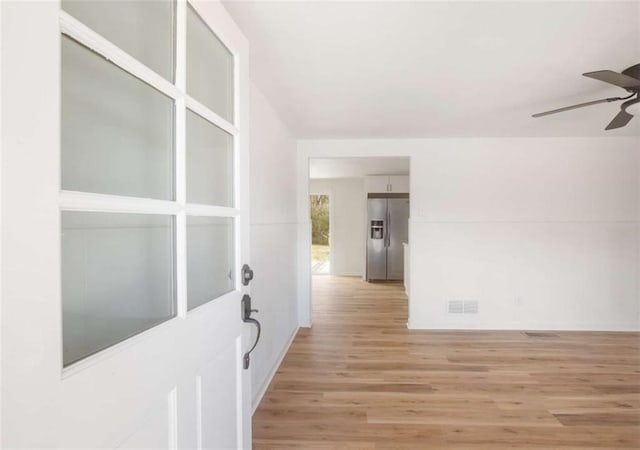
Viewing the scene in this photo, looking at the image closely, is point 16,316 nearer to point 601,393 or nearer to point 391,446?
point 391,446

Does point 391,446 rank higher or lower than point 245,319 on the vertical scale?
lower

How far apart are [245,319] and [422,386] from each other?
1982mm

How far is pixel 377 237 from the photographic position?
292 inches

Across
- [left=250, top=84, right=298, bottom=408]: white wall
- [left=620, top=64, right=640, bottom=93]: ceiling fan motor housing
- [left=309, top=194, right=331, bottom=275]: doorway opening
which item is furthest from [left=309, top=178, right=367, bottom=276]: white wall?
[left=620, top=64, right=640, bottom=93]: ceiling fan motor housing

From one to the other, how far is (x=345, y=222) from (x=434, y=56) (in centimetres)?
616

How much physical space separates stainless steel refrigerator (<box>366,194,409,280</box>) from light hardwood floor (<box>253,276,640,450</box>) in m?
3.26

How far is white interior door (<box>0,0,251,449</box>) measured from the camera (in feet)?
1.68

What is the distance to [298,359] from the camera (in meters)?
3.23

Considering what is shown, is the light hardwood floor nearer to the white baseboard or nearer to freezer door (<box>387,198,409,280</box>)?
the white baseboard

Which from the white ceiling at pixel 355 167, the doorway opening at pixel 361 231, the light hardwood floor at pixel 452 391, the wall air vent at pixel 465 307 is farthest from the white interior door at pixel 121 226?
the white ceiling at pixel 355 167

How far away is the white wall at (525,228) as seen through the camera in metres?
4.06

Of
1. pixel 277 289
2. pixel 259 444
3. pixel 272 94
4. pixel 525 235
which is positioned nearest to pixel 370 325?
pixel 277 289

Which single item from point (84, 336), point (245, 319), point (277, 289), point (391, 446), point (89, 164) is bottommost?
point (391, 446)

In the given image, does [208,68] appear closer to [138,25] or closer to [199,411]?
[138,25]
